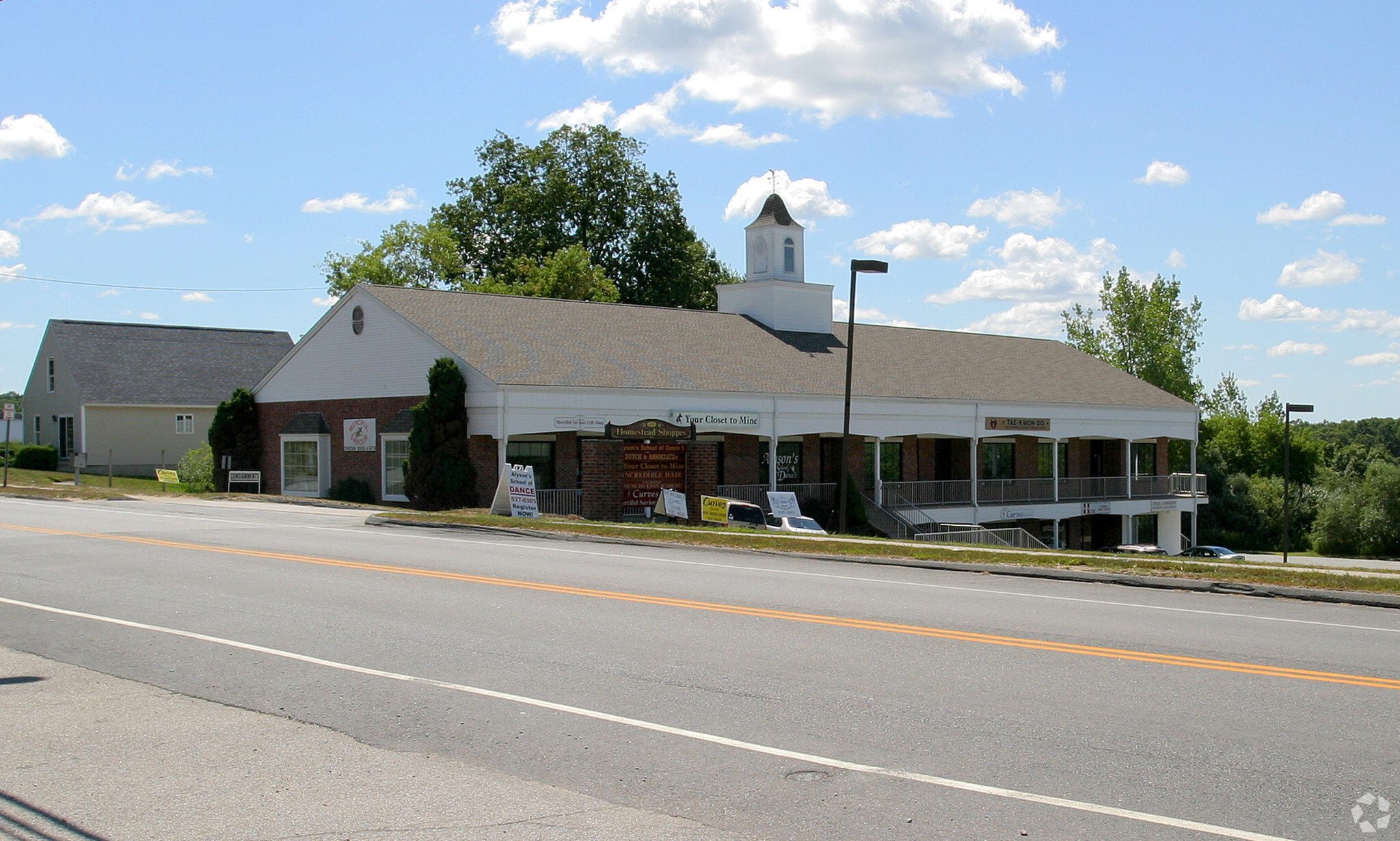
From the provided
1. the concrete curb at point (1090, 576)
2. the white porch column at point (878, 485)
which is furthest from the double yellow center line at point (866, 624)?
the white porch column at point (878, 485)

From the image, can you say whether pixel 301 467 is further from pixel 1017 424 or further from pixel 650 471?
pixel 1017 424

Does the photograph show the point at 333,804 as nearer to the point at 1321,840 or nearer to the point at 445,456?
the point at 1321,840

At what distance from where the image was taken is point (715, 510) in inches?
1096

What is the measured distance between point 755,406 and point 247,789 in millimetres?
28705

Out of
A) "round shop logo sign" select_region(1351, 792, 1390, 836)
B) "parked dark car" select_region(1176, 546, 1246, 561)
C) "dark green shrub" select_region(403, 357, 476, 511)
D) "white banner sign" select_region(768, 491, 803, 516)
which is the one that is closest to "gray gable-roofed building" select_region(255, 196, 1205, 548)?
"dark green shrub" select_region(403, 357, 476, 511)

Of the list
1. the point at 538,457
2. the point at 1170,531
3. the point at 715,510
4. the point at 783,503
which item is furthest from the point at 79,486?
the point at 1170,531

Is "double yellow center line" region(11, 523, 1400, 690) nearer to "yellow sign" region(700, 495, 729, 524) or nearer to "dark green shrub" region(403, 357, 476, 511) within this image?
"yellow sign" region(700, 495, 729, 524)

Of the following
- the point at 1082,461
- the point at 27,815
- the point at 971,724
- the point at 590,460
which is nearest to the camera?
the point at 27,815

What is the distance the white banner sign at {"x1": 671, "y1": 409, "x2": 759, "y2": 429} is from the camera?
33.5 meters

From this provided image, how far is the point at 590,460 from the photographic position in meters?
31.8

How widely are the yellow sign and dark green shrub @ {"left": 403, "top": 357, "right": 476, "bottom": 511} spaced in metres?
7.14

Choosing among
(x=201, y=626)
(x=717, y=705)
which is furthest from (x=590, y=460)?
(x=717, y=705)

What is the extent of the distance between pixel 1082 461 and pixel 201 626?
41519 millimetres

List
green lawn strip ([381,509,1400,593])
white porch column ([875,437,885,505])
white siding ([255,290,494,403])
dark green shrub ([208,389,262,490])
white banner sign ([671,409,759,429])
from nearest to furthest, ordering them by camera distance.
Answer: green lawn strip ([381,509,1400,593])
white banner sign ([671,409,759,429])
white siding ([255,290,494,403])
white porch column ([875,437,885,505])
dark green shrub ([208,389,262,490])
